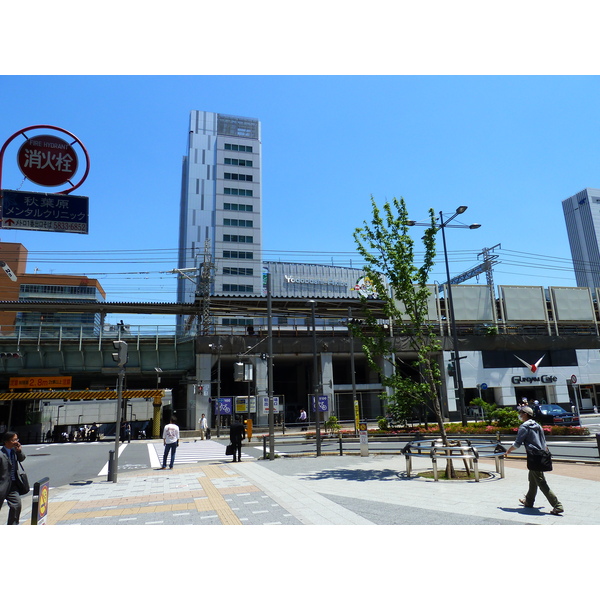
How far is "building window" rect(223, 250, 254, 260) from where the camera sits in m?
80.1

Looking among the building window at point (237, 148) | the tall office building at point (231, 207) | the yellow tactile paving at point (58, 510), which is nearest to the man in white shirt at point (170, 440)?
the yellow tactile paving at point (58, 510)

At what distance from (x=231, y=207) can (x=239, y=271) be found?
39.9ft

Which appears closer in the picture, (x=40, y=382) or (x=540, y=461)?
(x=540, y=461)

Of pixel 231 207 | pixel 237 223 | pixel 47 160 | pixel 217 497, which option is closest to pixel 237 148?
pixel 231 207

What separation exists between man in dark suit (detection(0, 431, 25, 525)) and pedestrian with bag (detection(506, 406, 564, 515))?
7.89 m

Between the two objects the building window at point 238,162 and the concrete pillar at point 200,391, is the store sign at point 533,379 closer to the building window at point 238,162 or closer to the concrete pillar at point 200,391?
the concrete pillar at point 200,391

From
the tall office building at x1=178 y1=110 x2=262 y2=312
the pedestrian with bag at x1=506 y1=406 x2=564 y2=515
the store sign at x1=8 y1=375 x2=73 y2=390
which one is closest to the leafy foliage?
the pedestrian with bag at x1=506 y1=406 x2=564 y2=515

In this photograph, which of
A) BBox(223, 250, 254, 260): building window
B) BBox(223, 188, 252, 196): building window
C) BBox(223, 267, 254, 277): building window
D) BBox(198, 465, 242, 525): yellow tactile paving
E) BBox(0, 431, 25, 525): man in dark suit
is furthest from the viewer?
BBox(223, 188, 252, 196): building window

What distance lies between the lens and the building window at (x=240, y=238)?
81.2 meters

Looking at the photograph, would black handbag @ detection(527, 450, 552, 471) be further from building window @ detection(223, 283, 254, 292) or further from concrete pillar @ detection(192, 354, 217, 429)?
building window @ detection(223, 283, 254, 292)

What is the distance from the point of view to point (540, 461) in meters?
7.36

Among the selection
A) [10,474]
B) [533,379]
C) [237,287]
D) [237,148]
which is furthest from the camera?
[237,148]

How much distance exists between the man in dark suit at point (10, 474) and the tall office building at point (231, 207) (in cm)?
6493

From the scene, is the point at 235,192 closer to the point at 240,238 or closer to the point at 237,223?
the point at 237,223
